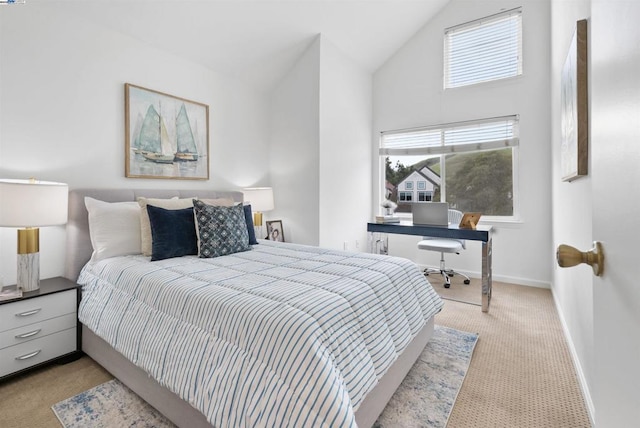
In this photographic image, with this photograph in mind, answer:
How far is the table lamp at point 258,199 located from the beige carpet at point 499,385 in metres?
2.06

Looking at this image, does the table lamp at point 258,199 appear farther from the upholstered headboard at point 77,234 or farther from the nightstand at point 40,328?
the nightstand at point 40,328

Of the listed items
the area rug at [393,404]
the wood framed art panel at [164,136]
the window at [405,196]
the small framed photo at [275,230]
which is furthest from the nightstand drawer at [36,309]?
the window at [405,196]

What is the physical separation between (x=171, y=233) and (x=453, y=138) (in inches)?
147

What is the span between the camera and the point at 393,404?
1.71 metres

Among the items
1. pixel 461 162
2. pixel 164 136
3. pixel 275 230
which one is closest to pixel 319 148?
pixel 275 230

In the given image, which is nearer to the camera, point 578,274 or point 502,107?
point 578,274

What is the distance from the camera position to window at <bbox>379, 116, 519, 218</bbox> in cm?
401

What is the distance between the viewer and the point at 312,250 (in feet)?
8.68

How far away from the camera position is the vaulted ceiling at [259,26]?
2.73 metres

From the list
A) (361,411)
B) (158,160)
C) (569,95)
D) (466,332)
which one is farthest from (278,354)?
(158,160)

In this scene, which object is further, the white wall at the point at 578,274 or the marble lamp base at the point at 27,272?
the marble lamp base at the point at 27,272

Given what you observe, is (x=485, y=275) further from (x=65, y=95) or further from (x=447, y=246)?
(x=65, y=95)

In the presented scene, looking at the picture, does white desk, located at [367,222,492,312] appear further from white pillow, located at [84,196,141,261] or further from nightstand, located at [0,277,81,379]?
nightstand, located at [0,277,81,379]

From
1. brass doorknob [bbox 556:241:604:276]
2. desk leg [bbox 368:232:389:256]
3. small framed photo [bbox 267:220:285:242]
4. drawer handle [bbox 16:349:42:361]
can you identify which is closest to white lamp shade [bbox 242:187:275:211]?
small framed photo [bbox 267:220:285:242]
